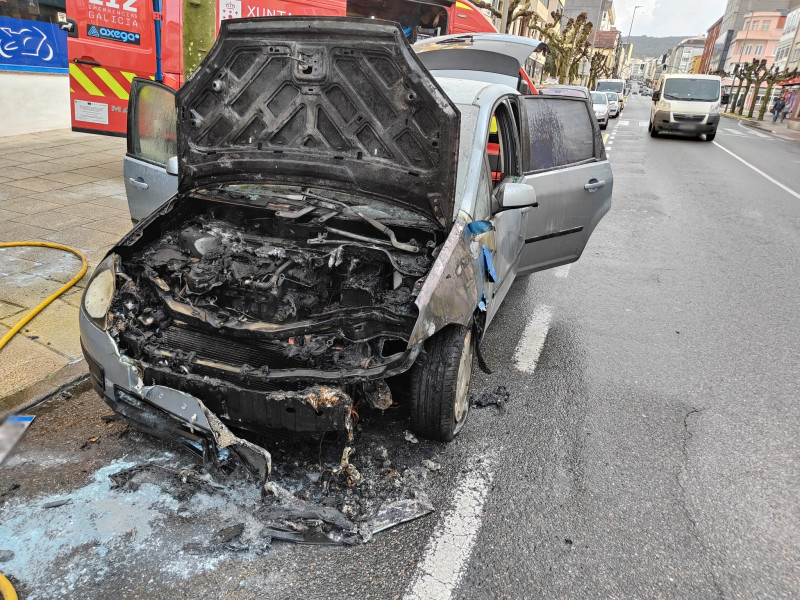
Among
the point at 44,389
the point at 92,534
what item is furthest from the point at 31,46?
the point at 92,534

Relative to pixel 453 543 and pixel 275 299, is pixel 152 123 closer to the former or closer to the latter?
pixel 275 299

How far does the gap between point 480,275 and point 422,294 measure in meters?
0.65

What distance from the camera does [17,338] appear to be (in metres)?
4.03

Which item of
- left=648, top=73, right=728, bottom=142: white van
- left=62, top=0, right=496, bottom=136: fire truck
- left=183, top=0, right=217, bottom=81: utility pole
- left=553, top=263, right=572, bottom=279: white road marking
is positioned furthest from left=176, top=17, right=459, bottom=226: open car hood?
left=648, top=73, right=728, bottom=142: white van

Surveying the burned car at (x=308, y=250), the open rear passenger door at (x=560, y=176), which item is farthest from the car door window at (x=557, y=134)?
the burned car at (x=308, y=250)

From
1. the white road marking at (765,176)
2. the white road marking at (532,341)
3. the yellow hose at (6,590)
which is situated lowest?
the yellow hose at (6,590)

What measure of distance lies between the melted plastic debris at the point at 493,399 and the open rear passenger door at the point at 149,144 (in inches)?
110

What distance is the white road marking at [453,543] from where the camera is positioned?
2.31m

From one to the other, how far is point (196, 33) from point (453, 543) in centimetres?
775

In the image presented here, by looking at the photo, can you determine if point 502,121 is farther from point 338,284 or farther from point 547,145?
point 338,284

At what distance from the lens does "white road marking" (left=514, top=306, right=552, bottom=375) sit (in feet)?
13.9

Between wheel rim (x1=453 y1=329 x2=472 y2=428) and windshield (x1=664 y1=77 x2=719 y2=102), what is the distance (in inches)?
835

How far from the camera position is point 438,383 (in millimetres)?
2918

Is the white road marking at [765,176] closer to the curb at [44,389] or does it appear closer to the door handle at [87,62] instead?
the door handle at [87,62]
